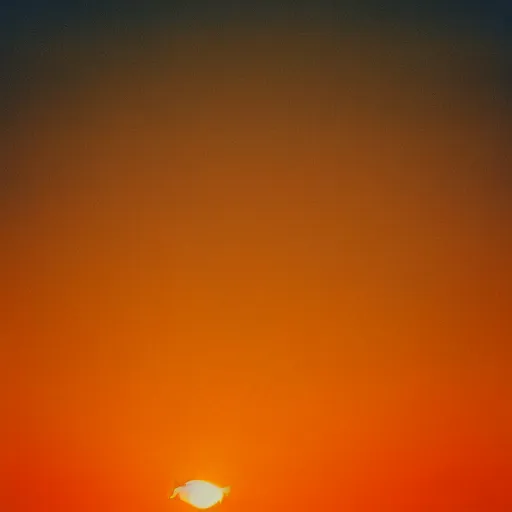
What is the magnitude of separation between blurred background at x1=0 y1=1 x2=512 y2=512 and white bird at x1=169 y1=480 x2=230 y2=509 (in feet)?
0.30

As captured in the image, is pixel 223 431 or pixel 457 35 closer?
pixel 457 35

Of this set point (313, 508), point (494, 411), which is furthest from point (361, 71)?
point (313, 508)

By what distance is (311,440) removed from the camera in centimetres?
323

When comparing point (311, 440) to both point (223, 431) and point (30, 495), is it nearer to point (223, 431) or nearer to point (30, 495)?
point (223, 431)

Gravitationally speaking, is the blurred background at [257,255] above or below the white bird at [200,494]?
above

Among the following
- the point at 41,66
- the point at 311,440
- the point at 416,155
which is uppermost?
the point at 41,66

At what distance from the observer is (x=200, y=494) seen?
3.13 meters

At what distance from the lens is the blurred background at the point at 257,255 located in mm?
3051

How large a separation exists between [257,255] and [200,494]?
3.59 ft

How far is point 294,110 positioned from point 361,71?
1.10 feet

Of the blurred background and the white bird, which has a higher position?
the blurred background

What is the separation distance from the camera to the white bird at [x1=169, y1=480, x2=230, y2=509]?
123 inches

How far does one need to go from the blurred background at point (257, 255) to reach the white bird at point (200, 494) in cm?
9

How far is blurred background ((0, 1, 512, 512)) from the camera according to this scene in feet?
10.0
